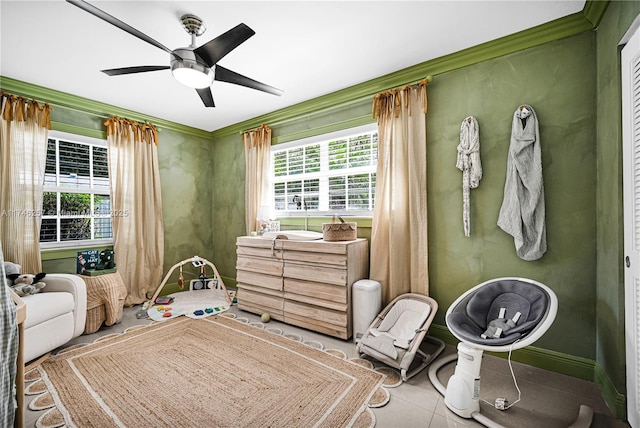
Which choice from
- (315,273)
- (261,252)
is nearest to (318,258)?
(315,273)

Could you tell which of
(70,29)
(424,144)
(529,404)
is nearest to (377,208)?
(424,144)

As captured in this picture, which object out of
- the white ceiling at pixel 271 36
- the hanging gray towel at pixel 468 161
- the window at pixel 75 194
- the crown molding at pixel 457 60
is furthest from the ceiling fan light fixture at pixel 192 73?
the window at pixel 75 194

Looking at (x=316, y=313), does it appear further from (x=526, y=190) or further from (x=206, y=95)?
(x=206, y=95)

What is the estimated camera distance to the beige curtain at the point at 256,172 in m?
4.07

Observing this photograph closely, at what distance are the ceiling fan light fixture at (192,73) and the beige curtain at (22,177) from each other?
2.15m

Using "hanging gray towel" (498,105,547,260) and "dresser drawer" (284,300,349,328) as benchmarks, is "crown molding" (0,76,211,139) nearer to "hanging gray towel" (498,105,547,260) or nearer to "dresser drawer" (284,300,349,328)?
"dresser drawer" (284,300,349,328)

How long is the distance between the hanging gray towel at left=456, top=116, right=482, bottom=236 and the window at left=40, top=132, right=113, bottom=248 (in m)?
4.09

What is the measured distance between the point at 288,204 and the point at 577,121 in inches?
118

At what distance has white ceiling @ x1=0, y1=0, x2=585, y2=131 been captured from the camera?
204cm

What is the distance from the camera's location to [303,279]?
302 cm

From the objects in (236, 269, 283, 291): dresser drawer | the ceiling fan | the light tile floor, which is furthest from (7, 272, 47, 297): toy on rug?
the ceiling fan

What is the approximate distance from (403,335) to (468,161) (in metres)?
1.54

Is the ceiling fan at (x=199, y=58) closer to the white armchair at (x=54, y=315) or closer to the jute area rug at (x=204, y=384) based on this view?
the white armchair at (x=54, y=315)

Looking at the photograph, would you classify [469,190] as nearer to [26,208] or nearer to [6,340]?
[6,340]
